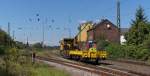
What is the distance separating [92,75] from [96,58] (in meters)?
18.4

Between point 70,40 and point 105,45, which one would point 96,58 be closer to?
point 70,40

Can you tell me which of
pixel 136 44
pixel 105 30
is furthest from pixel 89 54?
pixel 105 30

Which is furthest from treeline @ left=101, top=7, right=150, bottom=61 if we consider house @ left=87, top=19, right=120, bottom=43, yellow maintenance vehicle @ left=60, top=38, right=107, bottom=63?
house @ left=87, top=19, right=120, bottom=43

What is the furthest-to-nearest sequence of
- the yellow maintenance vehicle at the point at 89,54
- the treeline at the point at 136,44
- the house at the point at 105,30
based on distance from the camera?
the house at the point at 105,30 < the treeline at the point at 136,44 < the yellow maintenance vehicle at the point at 89,54

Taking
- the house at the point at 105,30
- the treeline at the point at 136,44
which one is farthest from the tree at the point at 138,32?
the house at the point at 105,30

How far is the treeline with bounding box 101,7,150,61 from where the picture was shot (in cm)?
5749

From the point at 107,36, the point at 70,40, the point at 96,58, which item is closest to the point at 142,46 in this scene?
the point at 70,40

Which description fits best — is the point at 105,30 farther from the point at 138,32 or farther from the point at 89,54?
the point at 89,54

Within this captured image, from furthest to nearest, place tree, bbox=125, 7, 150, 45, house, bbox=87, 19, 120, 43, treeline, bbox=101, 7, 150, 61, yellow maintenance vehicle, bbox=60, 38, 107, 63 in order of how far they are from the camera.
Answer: house, bbox=87, 19, 120, 43
tree, bbox=125, 7, 150, 45
treeline, bbox=101, 7, 150, 61
yellow maintenance vehicle, bbox=60, 38, 107, 63

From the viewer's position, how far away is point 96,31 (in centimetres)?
11375

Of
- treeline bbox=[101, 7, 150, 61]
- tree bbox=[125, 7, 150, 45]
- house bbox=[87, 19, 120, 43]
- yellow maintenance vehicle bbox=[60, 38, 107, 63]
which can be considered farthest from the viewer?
house bbox=[87, 19, 120, 43]

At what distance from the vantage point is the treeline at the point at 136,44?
5749 cm

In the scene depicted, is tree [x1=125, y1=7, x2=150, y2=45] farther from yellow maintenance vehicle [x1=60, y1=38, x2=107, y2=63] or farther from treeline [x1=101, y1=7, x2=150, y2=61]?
yellow maintenance vehicle [x1=60, y1=38, x2=107, y2=63]

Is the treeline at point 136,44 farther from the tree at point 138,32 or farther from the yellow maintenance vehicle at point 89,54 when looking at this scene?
the yellow maintenance vehicle at point 89,54
